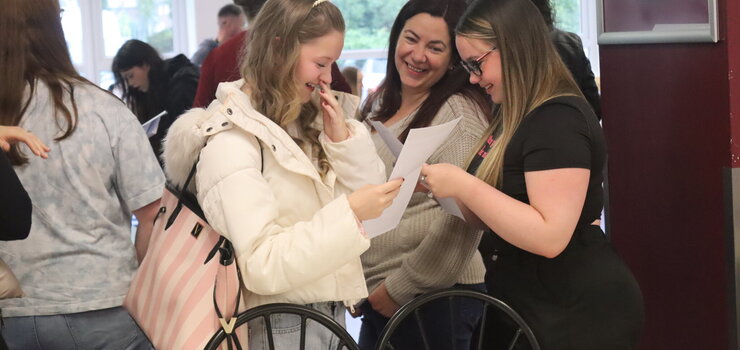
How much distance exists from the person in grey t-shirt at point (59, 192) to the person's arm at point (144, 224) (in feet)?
0.35

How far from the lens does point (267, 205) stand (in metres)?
1.89

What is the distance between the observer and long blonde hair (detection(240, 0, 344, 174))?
2.05m

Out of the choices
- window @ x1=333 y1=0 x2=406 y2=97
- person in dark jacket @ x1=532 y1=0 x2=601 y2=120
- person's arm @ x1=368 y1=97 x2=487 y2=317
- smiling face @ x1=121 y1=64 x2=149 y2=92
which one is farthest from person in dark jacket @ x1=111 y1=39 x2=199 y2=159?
window @ x1=333 y1=0 x2=406 y2=97

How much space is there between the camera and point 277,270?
6.18 ft

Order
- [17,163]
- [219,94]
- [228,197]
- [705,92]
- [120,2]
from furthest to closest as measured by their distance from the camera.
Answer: [120,2]
[705,92]
[17,163]
[219,94]
[228,197]

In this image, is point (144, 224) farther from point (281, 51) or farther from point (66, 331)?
point (281, 51)

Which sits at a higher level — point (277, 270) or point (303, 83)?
point (303, 83)

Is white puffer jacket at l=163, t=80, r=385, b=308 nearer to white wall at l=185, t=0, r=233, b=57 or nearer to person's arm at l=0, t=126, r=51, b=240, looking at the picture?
person's arm at l=0, t=126, r=51, b=240

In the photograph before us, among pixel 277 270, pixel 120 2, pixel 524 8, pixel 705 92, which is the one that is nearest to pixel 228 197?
pixel 277 270

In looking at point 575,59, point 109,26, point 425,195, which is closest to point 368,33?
point 109,26

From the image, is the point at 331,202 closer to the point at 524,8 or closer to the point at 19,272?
the point at 524,8

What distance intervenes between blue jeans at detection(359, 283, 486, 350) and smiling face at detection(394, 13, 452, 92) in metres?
0.59

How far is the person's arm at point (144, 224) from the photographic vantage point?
2412 millimetres

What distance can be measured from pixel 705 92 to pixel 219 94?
1.39 m
